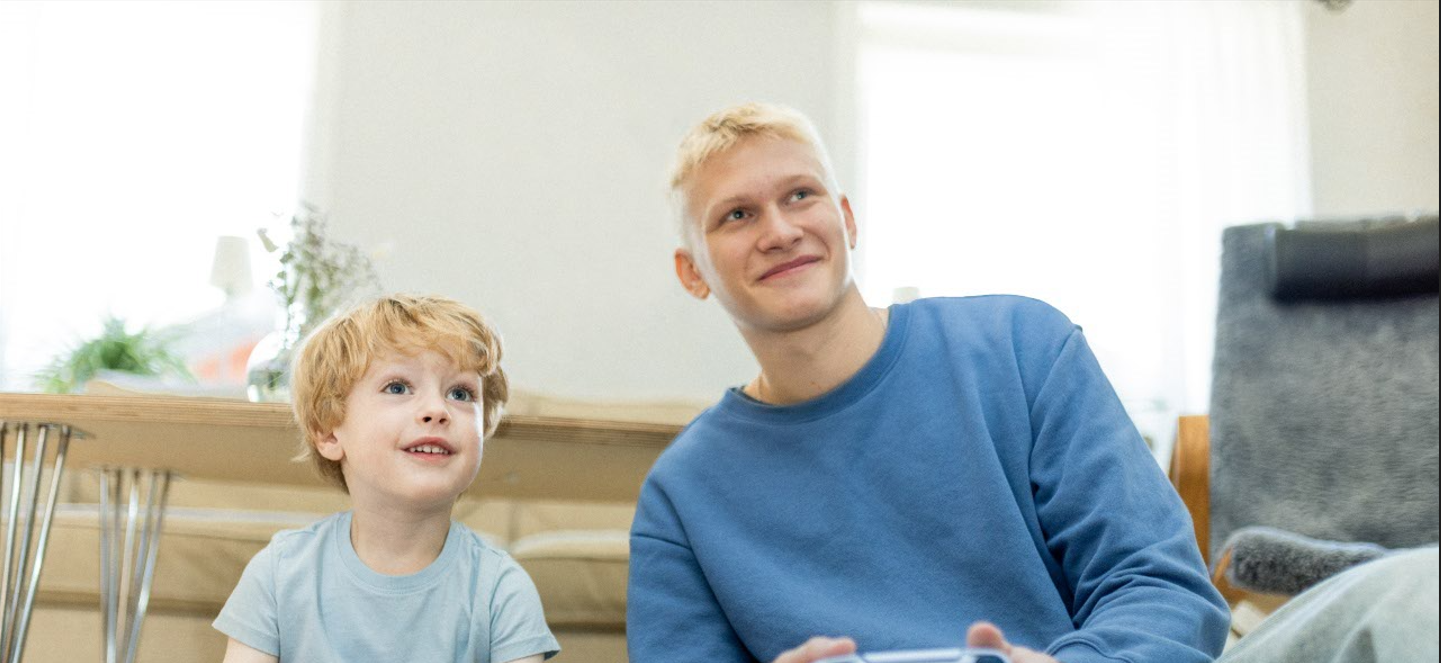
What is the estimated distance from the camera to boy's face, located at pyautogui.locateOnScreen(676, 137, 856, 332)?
1202 mm

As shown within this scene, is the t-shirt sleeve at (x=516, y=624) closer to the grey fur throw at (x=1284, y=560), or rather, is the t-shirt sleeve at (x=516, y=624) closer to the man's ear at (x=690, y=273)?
the man's ear at (x=690, y=273)

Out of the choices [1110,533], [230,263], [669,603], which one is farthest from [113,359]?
[1110,533]

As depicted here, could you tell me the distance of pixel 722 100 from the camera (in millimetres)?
4426

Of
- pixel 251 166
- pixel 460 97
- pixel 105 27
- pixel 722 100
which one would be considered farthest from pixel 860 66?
pixel 105 27

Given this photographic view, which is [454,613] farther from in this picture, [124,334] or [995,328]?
[124,334]

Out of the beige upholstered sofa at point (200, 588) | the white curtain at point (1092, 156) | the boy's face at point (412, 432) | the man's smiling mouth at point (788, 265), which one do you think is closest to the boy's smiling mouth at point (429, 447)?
the boy's face at point (412, 432)

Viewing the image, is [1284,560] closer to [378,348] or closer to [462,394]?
[462,394]

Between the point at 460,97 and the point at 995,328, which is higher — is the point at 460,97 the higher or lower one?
the higher one

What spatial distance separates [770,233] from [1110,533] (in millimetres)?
420

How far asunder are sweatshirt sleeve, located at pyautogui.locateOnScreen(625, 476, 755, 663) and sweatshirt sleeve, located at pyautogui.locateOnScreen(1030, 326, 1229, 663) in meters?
0.33

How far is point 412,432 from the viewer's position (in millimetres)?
1350

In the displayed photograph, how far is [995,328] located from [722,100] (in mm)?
3318

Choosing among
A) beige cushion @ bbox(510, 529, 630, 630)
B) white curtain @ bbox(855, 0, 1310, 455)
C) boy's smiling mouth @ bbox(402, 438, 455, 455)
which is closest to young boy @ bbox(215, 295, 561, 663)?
boy's smiling mouth @ bbox(402, 438, 455, 455)

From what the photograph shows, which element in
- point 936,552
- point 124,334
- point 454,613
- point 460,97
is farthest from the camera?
point 460,97
